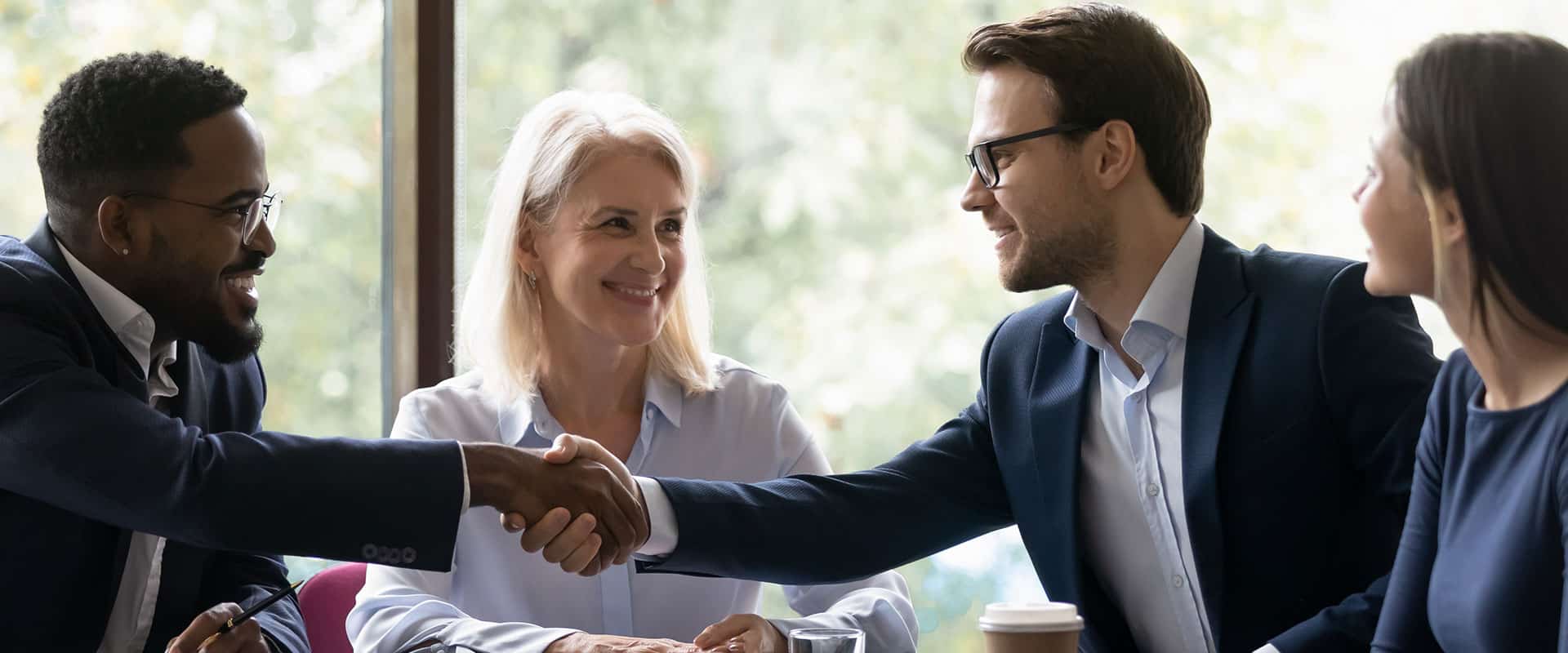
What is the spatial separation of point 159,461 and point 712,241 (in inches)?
96.5

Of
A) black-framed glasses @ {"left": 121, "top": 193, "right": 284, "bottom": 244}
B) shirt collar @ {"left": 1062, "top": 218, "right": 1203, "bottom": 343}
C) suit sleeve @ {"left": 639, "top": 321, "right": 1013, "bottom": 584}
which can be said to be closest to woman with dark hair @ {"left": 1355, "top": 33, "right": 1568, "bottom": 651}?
shirt collar @ {"left": 1062, "top": 218, "right": 1203, "bottom": 343}

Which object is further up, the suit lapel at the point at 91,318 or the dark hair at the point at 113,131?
the dark hair at the point at 113,131

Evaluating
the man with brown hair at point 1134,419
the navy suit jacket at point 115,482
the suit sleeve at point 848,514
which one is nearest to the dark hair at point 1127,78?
the man with brown hair at point 1134,419

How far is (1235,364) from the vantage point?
1.90m

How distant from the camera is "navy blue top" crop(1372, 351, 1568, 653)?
1.35 metres

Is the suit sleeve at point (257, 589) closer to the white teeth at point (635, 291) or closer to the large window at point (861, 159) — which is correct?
the white teeth at point (635, 291)

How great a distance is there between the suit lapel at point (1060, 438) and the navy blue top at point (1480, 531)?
47 cm

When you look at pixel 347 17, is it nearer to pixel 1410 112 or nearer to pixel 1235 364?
pixel 1235 364

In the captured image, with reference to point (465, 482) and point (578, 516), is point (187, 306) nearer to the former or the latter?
point (465, 482)

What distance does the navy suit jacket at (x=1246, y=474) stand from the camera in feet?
5.98

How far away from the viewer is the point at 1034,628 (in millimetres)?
1304

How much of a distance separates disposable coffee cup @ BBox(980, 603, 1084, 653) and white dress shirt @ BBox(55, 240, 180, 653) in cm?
127

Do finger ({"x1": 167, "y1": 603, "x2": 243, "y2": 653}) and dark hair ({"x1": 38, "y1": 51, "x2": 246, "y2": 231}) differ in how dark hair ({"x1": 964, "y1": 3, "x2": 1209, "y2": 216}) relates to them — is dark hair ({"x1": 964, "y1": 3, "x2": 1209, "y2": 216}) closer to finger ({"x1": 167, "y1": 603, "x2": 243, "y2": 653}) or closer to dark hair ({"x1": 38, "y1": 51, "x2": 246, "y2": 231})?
dark hair ({"x1": 38, "y1": 51, "x2": 246, "y2": 231})

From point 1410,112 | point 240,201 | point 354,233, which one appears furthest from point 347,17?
point 1410,112
